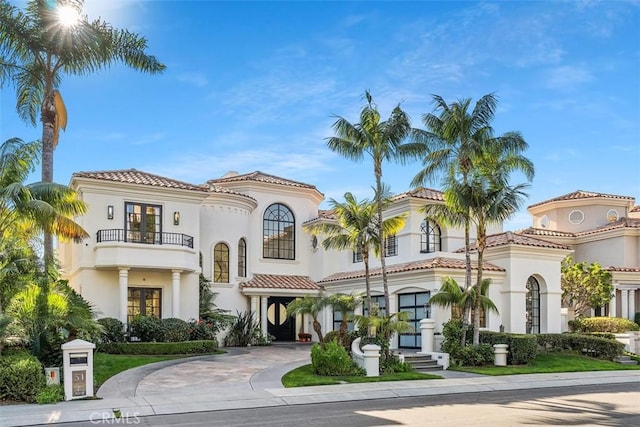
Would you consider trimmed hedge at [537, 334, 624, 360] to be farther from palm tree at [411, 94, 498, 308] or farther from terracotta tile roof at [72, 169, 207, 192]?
terracotta tile roof at [72, 169, 207, 192]

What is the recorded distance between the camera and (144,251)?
27.3m

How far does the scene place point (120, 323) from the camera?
25.5 metres

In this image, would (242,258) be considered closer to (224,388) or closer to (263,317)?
(263,317)

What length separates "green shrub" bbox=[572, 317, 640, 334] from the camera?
98.5 ft

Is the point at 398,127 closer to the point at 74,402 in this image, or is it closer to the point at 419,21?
the point at 419,21

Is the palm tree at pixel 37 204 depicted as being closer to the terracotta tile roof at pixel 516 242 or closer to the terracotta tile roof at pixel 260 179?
the terracotta tile roof at pixel 260 179

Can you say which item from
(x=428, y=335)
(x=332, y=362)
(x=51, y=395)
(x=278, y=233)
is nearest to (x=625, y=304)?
(x=428, y=335)

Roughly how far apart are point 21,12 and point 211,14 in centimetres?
842

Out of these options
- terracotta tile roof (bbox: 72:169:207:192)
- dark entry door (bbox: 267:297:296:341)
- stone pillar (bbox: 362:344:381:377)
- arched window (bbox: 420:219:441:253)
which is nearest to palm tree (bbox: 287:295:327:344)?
stone pillar (bbox: 362:344:381:377)

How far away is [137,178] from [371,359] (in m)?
14.9

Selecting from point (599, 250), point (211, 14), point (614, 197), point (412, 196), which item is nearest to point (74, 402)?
point (211, 14)

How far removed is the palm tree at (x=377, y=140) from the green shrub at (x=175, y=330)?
9151mm

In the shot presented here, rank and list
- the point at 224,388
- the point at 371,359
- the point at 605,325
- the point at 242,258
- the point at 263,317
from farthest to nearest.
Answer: the point at 242,258 → the point at 263,317 → the point at 605,325 → the point at 371,359 → the point at 224,388

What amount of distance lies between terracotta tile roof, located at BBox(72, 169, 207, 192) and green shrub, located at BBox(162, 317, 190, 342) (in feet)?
20.6
